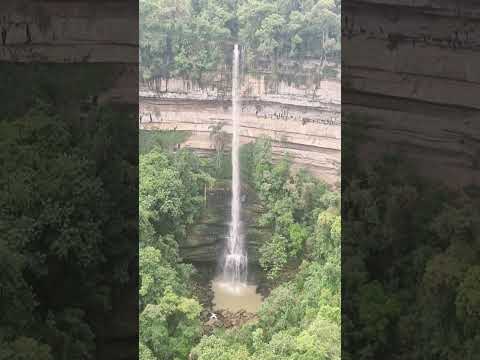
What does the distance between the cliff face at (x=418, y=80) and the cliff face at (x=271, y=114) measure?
0.21 meters

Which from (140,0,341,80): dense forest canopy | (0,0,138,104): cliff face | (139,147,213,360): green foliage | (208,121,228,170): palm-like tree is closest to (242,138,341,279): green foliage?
(208,121,228,170): palm-like tree

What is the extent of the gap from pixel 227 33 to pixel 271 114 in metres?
0.72

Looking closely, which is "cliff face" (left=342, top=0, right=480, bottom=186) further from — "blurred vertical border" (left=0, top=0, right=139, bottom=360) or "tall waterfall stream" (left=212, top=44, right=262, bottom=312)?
"blurred vertical border" (left=0, top=0, right=139, bottom=360)

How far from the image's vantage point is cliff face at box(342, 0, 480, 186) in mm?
7406

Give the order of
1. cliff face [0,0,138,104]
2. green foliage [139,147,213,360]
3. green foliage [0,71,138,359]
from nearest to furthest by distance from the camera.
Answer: green foliage [0,71,138,359] → cliff face [0,0,138,104] → green foliage [139,147,213,360]

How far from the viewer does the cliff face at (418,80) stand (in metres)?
7.41

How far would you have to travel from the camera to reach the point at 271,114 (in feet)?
24.5

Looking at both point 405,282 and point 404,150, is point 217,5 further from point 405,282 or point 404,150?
point 405,282

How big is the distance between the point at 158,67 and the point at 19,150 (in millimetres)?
1241

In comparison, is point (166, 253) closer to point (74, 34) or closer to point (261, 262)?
point (261, 262)

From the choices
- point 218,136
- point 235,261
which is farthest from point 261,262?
point 218,136

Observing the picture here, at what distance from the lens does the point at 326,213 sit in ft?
24.6

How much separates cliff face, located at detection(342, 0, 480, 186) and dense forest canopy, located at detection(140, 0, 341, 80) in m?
0.20

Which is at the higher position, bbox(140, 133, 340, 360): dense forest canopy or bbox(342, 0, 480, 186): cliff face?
bbox(342, 0, 480, 186): cliff face
